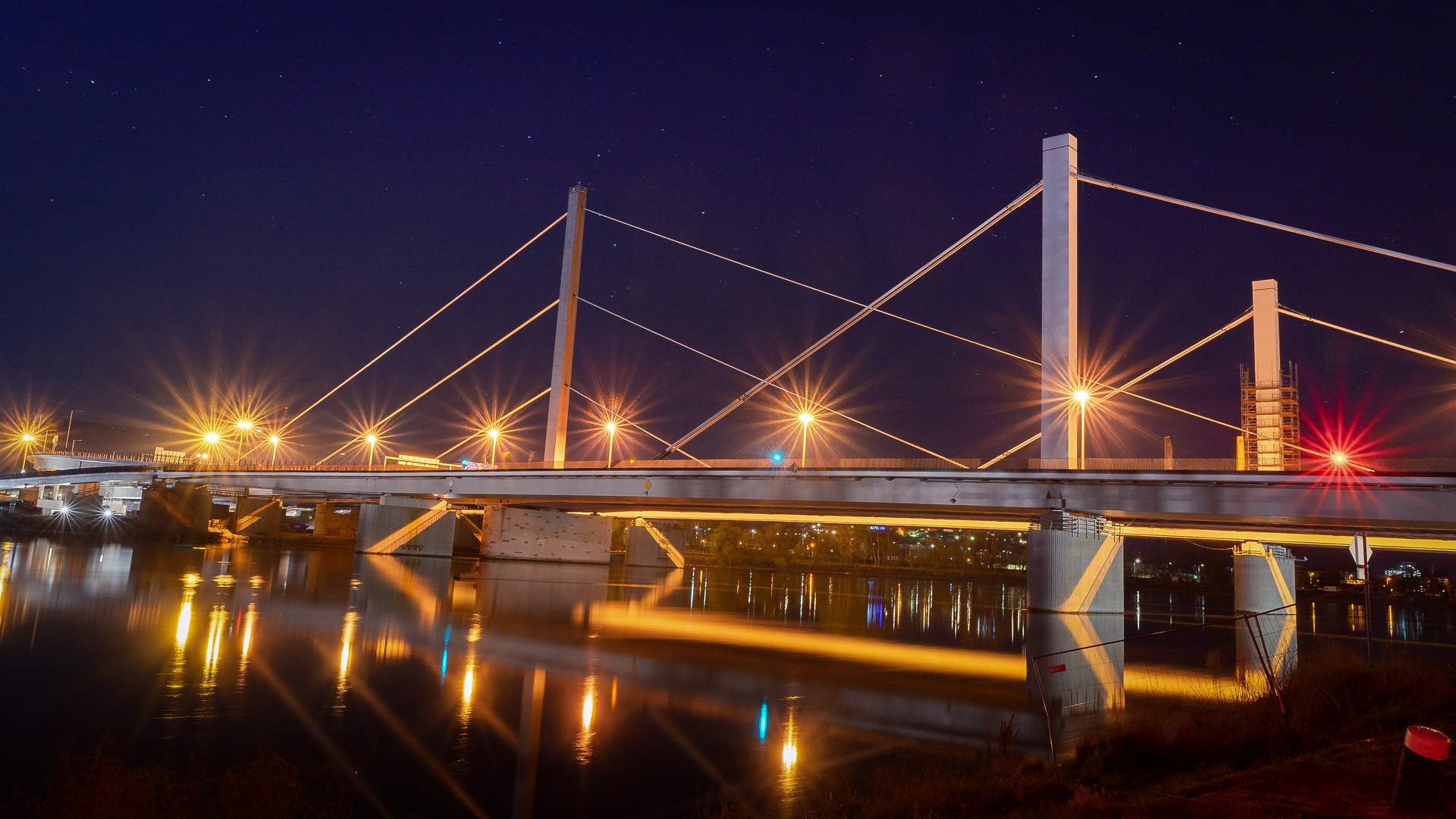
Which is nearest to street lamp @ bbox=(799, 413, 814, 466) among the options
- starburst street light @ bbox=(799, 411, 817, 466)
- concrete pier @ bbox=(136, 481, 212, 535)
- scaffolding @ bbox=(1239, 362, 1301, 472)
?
starburst street light @ bbox=(799, 411, 817, 466)

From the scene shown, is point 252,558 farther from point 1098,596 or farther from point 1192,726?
point 1192,726

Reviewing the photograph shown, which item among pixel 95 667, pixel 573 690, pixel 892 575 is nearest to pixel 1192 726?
pixel 573 690

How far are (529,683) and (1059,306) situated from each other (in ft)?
82.5

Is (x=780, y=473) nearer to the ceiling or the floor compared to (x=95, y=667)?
nearer to the ceiling

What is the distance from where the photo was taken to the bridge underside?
28.5 meters

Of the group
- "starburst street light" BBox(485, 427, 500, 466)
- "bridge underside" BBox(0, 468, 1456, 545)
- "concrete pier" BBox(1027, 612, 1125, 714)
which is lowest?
"concrete pier" BBox(1027, 612, 1125, 714)

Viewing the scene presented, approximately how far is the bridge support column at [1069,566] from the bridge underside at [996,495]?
1.03m

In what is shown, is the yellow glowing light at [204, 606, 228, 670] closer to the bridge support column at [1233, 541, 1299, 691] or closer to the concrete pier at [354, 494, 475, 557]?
the bridge support column at [1233, 541, 1299, 691]

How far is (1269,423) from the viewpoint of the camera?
40312 mm

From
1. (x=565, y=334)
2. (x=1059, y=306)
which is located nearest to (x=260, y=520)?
(x=565, y=334)

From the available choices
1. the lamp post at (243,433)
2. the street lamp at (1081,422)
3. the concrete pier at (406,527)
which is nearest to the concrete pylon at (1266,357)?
the street lamp at (1081,422)

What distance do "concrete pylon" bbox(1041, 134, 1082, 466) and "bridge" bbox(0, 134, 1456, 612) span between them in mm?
59

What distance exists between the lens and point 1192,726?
33.5 feet

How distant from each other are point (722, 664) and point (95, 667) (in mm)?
10878
